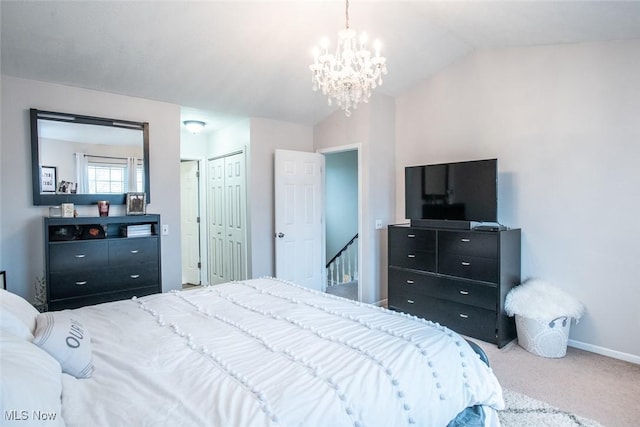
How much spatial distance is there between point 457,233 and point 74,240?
353cm

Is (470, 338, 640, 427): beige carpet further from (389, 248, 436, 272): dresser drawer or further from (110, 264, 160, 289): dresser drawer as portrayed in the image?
(110, 264, 160, 289): dresser drawer

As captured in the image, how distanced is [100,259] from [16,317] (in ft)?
6.31

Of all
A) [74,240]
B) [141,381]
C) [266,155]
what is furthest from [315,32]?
[141,381]

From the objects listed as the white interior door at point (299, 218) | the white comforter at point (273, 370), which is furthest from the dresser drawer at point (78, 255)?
the white interior door at point (299, 218)

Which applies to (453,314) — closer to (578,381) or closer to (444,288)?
(444,288)

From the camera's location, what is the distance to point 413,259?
3873 millimetres

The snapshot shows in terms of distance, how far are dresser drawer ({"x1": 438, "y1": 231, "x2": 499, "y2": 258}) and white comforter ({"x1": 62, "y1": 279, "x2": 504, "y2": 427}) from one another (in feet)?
5.67

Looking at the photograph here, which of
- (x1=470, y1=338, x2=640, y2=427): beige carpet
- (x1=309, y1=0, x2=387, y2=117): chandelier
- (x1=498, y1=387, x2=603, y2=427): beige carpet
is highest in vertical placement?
(x1=309, y1=0, x2=387, y2=117): chandelier

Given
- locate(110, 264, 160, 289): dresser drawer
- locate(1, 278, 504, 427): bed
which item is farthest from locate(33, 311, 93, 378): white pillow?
locate(110, 264, 160, 289): dresser drawer

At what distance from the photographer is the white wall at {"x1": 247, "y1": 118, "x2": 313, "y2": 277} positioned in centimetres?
448

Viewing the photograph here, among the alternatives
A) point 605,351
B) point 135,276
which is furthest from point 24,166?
point 605,351

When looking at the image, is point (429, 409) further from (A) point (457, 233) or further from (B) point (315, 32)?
(B) point (315, 32)

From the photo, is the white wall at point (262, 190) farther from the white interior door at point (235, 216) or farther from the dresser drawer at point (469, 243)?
the dresser drawer at point (469, 243)

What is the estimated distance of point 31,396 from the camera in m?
0.91
